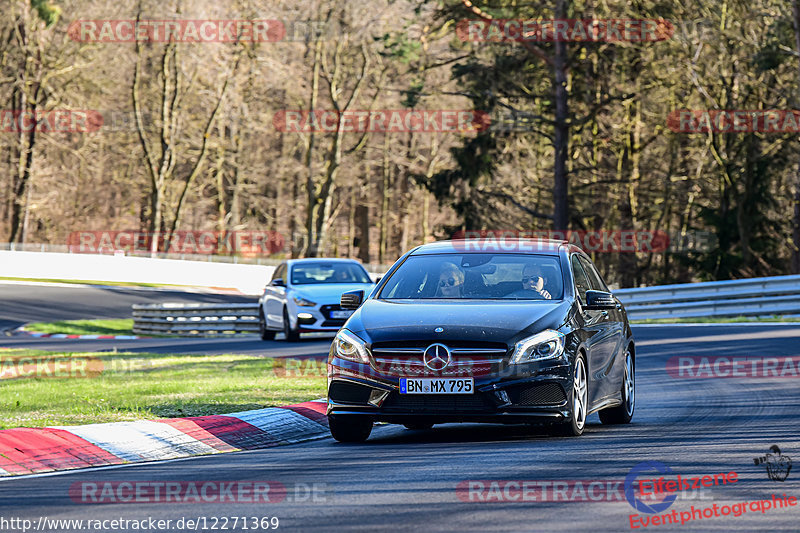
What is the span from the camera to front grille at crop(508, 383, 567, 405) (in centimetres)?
882

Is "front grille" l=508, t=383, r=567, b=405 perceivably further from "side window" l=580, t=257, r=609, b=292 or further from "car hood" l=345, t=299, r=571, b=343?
"side window" l=580, t=257, r=609, b=292

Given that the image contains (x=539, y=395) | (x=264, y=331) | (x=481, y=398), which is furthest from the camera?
(x=264, y=331)

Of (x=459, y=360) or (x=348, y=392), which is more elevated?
(x=459, y=360)

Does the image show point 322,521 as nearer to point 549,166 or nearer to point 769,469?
point 769,469

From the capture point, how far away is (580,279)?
10633mm

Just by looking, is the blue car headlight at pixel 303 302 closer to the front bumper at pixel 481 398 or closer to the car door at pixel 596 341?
the car door at pixel 596 341

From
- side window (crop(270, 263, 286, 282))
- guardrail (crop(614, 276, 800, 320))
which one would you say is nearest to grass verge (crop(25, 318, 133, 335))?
side window (crop(270, 263, 286, 282))

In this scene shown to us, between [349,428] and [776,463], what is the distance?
10.7 feet

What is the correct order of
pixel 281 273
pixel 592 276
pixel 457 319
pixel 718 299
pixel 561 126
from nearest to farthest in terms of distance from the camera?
pixel 457 319 → pixel 592 276 → pixel 281 273 → pixel 718 299 → pixel 561 126

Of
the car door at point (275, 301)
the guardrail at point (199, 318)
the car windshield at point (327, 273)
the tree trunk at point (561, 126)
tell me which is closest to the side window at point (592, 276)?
the car windshield at point (327, 273)

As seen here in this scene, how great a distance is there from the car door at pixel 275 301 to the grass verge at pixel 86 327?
873 cm

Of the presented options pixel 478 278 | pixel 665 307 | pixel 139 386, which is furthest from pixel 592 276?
pixel 665 307

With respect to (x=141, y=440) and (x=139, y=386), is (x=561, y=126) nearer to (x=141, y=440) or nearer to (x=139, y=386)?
(x=139, y=386)

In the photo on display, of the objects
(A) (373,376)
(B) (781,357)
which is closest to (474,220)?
(B) (781,357)
